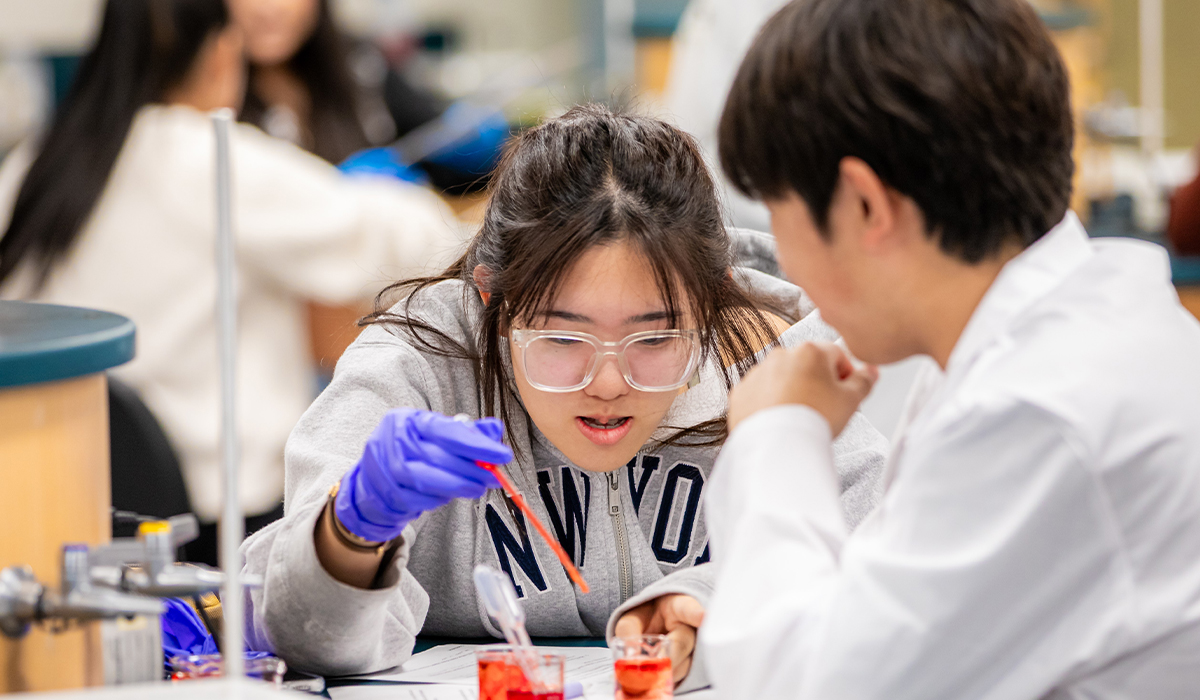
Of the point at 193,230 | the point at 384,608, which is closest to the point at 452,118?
the point at 193,230

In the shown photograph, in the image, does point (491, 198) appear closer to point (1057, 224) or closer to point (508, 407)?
point (508, 407)

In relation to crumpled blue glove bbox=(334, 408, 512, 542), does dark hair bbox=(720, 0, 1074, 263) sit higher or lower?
higher

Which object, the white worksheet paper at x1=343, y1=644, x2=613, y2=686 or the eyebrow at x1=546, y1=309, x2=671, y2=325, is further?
the eyebrow at x1=546, y1=309, x2=671, y2=325

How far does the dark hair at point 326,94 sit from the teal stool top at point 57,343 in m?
2.66

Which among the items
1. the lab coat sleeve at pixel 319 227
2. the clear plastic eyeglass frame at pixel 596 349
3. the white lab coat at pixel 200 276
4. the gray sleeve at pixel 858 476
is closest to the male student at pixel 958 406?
the clear plastic eyeglass frame at pixel 596 349

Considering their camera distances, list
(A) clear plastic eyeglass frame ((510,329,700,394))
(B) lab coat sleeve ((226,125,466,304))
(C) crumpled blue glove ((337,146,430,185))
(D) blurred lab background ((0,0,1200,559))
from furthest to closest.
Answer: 1. (C) crumpled blue glove ((337,146,430,185))
2. (D) blurred lab background ((0,0,1200,559))
3. (B) lab coat sleeve ((226,125,466,304))
4. (A) clear plastic eyeglass frame ((510,329,700,394))

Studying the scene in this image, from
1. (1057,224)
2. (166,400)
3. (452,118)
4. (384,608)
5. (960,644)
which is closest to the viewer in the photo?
(960,644)

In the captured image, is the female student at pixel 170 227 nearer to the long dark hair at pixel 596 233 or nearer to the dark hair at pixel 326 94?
the dark hair at pixel 326 94

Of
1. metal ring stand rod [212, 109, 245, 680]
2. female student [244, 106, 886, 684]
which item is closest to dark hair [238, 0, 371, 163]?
female student [244, 106, 886, 684]

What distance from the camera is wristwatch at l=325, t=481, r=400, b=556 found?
1184 mm

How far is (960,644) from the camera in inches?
32.7

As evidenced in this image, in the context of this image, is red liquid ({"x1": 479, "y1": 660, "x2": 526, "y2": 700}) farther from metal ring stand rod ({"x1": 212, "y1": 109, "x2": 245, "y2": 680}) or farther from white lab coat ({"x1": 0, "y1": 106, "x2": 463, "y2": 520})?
white lab coat ({"x1": 0, "y1": 106, "x2": 463, "y2": 520})

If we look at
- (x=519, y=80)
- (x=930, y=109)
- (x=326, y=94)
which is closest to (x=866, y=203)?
(x=930, y=109)

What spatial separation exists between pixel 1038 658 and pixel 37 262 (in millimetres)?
2167
